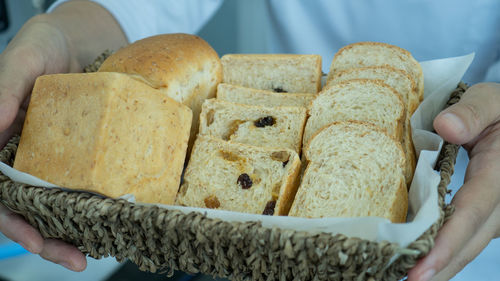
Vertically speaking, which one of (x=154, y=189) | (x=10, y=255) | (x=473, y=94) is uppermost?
(x=473, y=94)

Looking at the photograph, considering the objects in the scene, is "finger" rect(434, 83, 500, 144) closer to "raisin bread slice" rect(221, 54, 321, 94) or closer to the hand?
the hand

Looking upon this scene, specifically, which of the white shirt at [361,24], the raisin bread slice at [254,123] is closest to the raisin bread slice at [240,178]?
the raisin bread slice at [254,123]

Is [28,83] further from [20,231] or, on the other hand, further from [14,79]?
[20,231]

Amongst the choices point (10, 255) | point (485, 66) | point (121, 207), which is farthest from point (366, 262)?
point (10, 255)

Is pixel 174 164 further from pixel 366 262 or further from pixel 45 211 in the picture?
pixel 366 262

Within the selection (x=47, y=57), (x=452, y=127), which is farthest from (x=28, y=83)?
(x=452, y=127)

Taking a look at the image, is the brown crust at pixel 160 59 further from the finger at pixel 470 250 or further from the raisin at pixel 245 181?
the finger at pixel 470 250

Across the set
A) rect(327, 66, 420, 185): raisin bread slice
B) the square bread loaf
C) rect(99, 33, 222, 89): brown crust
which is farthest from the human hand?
rect(327, 66, 420, 185): raisin bread slice

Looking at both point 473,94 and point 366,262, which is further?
point 473,94
